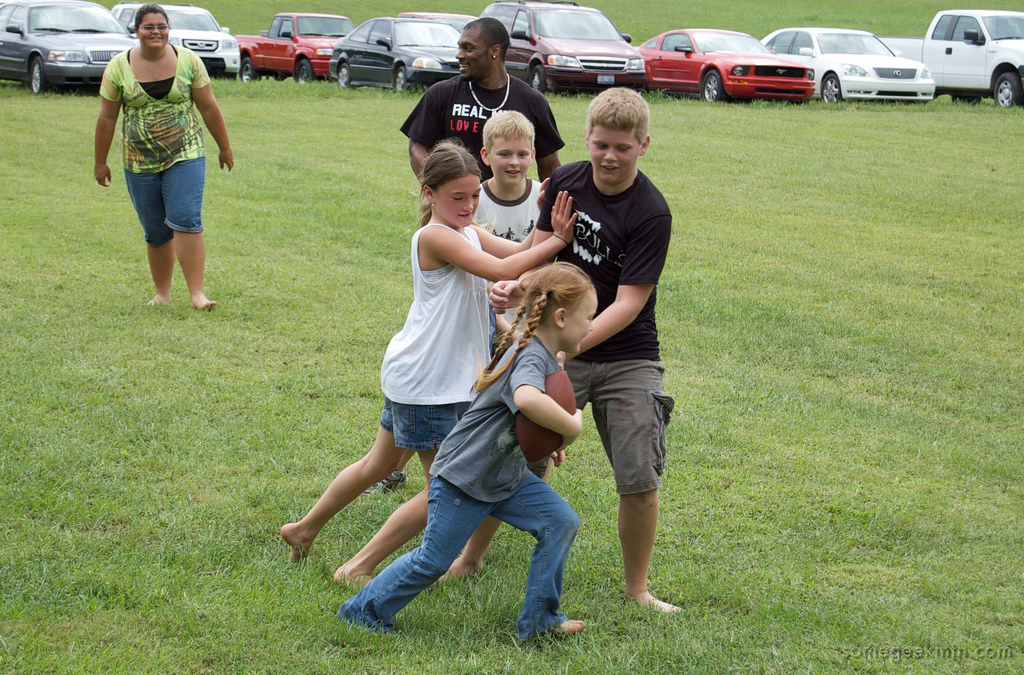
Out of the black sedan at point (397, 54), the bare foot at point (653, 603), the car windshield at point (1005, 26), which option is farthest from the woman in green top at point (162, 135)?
the car windshield at point (1005, 26)

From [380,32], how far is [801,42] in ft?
27.5

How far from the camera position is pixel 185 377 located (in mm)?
6125

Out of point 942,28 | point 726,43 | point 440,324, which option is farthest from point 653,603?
point 942,28

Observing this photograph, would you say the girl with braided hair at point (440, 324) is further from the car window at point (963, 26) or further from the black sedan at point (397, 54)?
the car window at point (963, 26)

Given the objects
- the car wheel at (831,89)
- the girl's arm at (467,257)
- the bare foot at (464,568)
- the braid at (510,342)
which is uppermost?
the car wheel at (831,89)

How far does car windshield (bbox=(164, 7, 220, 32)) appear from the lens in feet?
80.8

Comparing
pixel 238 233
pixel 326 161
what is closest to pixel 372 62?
pixel 326 161

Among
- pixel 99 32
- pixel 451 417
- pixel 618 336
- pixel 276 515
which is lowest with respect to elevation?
pixel 276 515

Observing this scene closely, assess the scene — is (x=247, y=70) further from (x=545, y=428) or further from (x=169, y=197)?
(x=545, y=428)

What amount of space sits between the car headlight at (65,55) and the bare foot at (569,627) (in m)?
18.3

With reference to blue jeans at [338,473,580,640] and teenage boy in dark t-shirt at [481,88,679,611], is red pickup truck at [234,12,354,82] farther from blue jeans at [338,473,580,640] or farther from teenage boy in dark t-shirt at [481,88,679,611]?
blue jeans at [338,473,580,640]

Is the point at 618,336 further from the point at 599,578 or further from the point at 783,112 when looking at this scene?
the point at 783,112

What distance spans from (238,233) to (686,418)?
565 cm

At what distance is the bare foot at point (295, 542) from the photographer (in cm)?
407
